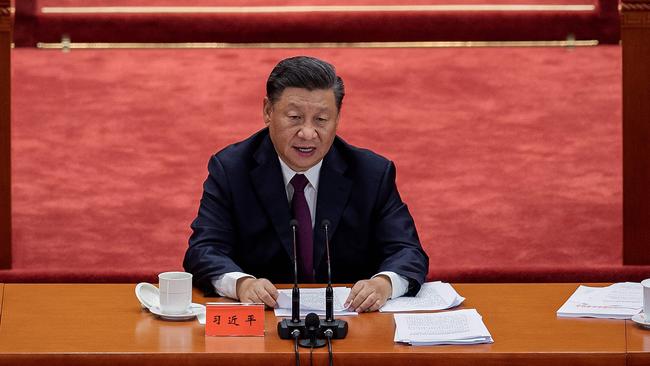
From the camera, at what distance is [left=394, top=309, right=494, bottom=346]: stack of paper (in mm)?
2133

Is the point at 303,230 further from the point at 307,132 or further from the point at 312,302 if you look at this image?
the point at 312,302

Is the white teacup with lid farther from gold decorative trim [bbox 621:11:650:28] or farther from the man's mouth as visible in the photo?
gold decorative trim [bbox 621:11:650:28]

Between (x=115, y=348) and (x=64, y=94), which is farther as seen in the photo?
(x=64, y=94)

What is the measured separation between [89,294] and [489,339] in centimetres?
82

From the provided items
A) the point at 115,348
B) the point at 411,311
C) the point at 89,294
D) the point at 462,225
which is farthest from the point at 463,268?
the point at 115,348

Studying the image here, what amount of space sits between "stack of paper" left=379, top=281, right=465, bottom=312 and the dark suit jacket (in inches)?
5.4

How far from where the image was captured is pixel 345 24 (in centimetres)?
428

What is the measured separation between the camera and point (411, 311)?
2.38m

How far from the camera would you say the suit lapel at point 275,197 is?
272cm

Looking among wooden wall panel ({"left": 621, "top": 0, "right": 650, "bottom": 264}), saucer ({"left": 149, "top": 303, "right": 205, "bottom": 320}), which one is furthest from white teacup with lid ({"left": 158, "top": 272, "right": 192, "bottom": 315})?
wooden wall panel ({"left": 621, "top": 0, "right": 650, "bottom": 264})

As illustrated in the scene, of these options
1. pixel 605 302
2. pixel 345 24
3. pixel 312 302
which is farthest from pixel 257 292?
pixel 345 24

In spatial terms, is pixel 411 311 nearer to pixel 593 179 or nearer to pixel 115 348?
pixel 115 348

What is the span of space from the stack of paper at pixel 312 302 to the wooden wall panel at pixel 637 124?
1.31 m

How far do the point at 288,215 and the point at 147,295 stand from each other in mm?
463
